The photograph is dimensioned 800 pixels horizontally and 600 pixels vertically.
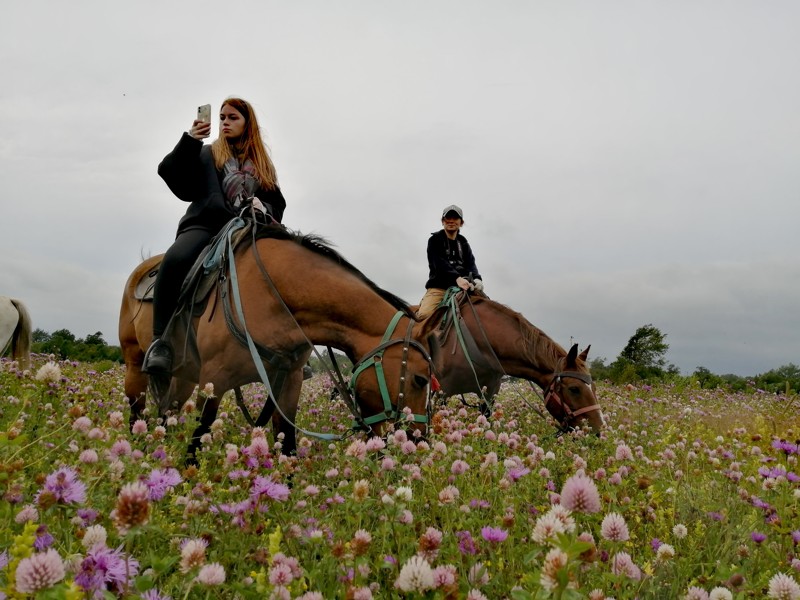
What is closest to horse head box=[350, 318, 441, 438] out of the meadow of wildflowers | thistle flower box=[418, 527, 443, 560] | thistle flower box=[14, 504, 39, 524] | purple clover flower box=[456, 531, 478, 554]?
the meadow of wildflowers

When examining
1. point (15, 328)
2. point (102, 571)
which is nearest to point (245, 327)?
point (102, 571)

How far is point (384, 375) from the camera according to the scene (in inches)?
183

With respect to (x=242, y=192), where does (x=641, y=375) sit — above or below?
below

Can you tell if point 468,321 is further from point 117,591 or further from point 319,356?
point 117,591

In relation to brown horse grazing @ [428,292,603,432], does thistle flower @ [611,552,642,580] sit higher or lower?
lower

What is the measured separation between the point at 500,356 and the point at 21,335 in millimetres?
10418

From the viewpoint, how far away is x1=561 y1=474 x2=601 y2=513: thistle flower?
1521 millimetres

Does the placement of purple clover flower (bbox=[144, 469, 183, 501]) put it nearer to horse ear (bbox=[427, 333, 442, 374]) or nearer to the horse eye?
the horse eye

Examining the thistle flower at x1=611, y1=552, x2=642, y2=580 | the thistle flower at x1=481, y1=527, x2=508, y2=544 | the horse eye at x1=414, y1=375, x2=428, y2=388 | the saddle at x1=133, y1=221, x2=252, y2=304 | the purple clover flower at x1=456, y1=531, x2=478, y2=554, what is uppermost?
the saddle at x1=133, y1=221, x2=252, y2=304

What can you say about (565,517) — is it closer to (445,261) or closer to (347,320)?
(347,320)

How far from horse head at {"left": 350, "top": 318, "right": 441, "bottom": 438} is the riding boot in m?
2.09

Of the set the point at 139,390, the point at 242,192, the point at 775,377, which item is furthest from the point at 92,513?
the point at 775,377

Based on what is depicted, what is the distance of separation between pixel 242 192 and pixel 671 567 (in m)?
5.32

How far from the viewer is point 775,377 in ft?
83.9
